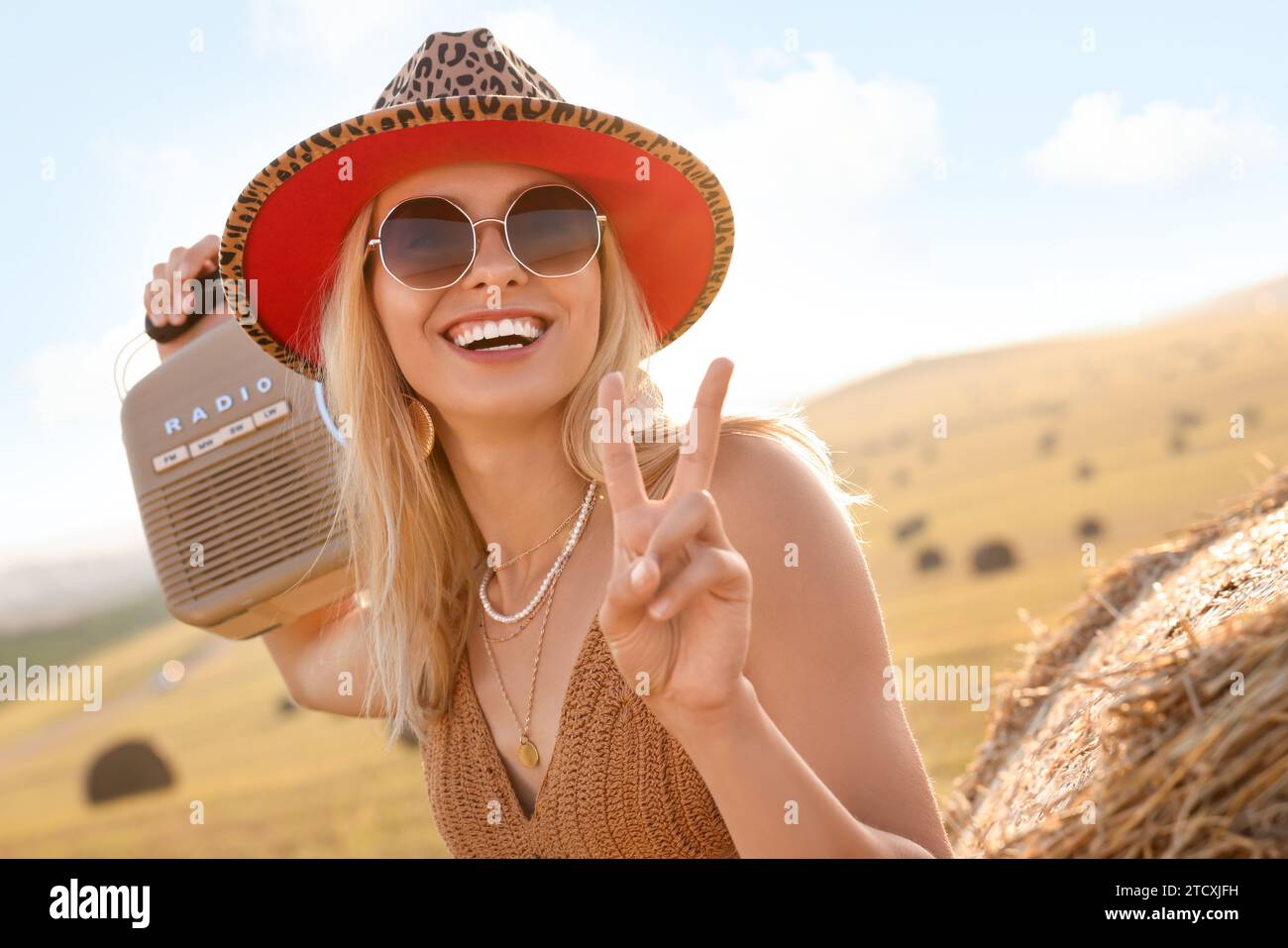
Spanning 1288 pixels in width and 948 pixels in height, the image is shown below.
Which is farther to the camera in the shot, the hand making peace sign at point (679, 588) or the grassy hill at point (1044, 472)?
the grassy hill at point (1044, 472)

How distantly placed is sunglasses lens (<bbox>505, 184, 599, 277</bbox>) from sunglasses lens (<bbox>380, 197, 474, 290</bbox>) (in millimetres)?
122

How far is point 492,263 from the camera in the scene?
8.95 feet

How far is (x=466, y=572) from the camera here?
3340mm

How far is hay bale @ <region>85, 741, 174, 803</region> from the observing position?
74.2 feet

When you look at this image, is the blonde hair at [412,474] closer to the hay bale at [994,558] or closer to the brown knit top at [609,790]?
the brown knit top at [609,790]

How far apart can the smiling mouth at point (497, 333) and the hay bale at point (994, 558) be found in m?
27.0

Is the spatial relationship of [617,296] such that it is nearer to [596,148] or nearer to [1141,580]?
[596,148]

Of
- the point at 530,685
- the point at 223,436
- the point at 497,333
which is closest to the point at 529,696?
the point at 530,685

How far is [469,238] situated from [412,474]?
82 cm

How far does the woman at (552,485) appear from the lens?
201 cm

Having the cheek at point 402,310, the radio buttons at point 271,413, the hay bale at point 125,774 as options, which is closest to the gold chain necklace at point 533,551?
the cheek at point 402,310

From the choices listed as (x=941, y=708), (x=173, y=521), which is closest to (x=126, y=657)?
(x=941, y=708)

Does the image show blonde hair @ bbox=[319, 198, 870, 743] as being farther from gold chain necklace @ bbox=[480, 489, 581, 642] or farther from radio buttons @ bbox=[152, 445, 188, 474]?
radio buttons @ bbox=[152, 445, 188, 474]

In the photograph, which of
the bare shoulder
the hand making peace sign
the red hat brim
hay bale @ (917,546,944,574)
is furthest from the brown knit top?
hay bale @ (917,546,944,574)
